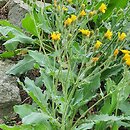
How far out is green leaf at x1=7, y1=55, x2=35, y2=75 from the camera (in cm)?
321

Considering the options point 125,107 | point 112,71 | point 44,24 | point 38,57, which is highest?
point 44,24

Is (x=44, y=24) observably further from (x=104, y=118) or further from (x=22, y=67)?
(x=104, y=118)

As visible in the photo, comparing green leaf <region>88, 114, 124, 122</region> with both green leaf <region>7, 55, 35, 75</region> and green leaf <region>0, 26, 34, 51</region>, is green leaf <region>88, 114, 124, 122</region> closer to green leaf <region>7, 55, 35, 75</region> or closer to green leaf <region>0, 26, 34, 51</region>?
green leaf <region>7, 55, 35, 75</region>

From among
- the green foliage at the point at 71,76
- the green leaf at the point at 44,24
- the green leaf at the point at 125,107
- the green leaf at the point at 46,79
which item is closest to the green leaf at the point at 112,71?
the green foliage at the point at 71,76

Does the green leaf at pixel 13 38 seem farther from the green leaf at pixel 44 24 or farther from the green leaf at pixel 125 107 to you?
the green leaf at pixel 125 107

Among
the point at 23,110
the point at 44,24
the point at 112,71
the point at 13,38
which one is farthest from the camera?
the point at 44,24

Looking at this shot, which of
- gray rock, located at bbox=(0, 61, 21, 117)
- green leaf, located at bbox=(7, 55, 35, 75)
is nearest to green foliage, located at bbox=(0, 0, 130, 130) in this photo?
green leaf, located at bbox=(7, 55, 35, 75)

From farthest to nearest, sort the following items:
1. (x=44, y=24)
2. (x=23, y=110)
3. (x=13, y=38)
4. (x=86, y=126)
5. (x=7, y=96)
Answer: (x=44, y=24) → (x=13, y=38) → (x=7, y=96) → (x=23, y=110) → (x=86, y=126)

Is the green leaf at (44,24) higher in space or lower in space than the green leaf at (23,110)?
higher

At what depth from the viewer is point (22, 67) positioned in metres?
3.23

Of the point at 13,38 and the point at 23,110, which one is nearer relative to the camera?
the point at 23,110

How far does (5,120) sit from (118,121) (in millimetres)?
813

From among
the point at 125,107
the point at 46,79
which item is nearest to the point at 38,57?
the point at 46,79

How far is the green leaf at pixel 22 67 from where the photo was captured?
10.5 feet
